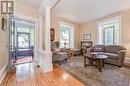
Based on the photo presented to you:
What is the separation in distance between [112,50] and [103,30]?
5.73 ft

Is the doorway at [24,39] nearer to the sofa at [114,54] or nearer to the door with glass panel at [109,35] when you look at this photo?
the sofa at [114,54]

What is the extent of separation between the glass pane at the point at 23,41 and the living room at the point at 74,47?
327 centimetres

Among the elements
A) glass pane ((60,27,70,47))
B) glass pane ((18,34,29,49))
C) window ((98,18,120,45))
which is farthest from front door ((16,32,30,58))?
window ((98,18,120,45))

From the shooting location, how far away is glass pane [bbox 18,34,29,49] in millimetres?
8181

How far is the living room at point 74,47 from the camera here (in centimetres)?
304

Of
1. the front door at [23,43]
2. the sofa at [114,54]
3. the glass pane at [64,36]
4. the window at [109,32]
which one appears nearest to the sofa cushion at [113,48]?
the sofa at [114,54]

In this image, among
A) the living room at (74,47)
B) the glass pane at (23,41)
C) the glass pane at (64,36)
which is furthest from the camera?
the glass pane at (23,41)

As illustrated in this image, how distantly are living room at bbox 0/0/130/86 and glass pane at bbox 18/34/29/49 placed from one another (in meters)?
3.27

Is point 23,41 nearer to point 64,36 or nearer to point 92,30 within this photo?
point 64,36

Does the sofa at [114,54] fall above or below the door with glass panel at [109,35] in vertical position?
below

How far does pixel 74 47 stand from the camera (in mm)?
7605

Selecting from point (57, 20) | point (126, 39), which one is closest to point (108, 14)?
point (126, 39)

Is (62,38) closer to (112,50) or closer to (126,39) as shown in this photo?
(112,50)

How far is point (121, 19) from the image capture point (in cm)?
519
